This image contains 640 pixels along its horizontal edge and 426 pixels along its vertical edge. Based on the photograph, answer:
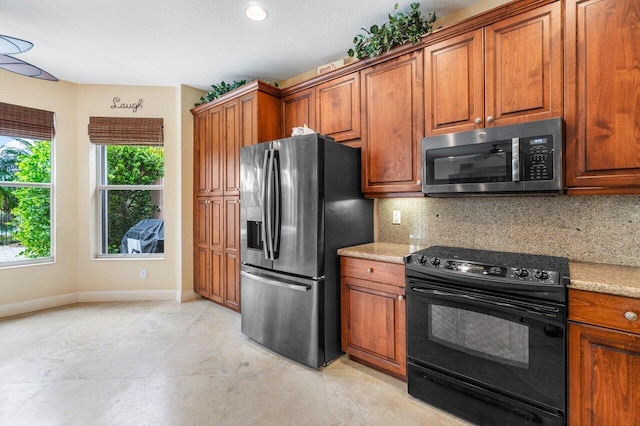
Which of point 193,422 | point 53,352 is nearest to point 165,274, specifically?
point 53,352

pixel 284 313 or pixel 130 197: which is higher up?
pixel 130 197

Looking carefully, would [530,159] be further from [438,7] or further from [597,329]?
[438,7]

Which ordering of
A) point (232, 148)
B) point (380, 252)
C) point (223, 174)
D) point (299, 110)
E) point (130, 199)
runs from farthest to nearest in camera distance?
point (130, 199) < point (223, 174) < point (232, 148) < point (299, 110) < point (380, 252)

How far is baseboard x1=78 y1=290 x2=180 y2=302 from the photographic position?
407 centimetres

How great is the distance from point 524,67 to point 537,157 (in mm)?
578

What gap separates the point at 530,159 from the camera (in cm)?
180

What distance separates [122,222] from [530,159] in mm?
4653

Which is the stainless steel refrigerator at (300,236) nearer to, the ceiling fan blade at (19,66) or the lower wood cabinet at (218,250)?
the lower wood cabinet at (218,250)

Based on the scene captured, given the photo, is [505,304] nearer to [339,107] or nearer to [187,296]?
[339,107]

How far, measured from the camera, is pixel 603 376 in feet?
4.67

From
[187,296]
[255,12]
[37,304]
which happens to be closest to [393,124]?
[255,12]

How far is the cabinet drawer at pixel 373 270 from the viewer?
2158mm

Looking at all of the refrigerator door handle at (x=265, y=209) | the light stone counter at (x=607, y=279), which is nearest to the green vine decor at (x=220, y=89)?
the refrigerator door handle at (x=265, y=209)

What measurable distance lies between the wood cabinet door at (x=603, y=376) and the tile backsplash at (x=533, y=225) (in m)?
0.68
